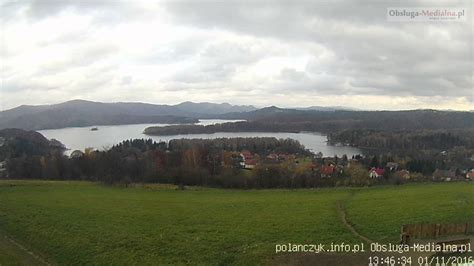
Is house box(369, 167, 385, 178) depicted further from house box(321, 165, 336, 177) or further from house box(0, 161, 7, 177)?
house box(0, 161, 7, 177)

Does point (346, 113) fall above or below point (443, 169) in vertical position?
above

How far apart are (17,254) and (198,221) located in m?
6.87

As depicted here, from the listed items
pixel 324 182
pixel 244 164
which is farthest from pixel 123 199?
pixel 244 164

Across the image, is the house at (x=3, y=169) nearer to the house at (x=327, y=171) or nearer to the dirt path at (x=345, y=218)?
the house at (x=327, y=171)

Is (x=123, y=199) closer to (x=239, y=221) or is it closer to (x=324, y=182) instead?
(x=239, y=221)

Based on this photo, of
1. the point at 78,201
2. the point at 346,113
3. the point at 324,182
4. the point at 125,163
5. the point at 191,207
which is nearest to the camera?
the point at 191,207

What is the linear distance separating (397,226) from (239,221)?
6247 millimetres

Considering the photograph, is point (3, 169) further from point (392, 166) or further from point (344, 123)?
point (344, 123)

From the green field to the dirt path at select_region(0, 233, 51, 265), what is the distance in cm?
6

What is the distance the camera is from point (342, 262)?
11.5 metres

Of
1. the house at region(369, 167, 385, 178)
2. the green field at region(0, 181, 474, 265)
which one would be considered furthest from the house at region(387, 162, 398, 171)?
the green field at region(0, 181, 474, 265)

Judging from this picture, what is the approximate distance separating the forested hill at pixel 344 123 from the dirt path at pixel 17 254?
9730cm

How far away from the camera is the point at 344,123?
142 metres

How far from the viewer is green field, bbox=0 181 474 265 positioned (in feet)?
45.1
